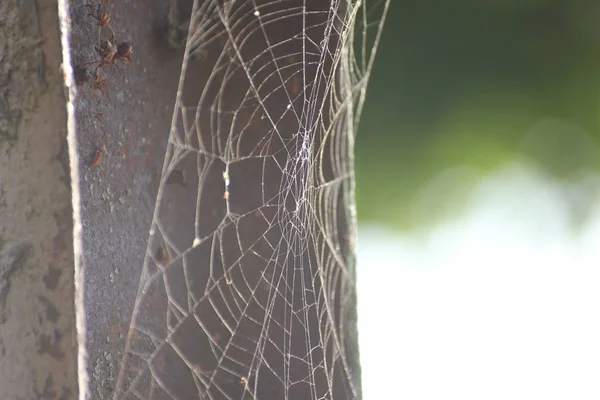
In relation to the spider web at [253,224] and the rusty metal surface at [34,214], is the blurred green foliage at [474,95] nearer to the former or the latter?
the spider web at [253,224]

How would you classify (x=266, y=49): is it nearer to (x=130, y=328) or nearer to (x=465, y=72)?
(x=130, y=328)

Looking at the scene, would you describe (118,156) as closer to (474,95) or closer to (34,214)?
(34,214)

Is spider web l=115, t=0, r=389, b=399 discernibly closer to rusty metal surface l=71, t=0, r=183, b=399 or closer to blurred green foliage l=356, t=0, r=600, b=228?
rusty metal surface l=71, t=0, r=183, b=399

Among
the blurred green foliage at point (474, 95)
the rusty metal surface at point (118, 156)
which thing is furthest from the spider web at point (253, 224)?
the blurred green foliage at point (474, 95)

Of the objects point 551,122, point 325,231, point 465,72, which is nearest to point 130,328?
point 325,231

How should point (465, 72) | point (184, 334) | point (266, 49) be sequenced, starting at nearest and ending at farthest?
point (184, 334) → point (266, 49) → point (465, 72)

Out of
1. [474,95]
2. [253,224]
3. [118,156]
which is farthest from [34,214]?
[474,95]
